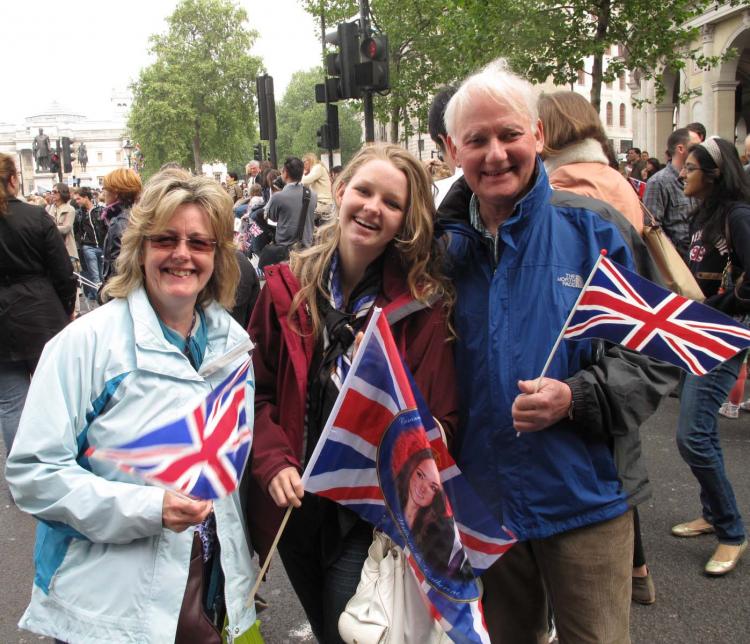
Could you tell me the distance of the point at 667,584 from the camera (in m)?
3.74

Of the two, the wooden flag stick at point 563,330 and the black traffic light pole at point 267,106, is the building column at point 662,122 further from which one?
the wooden flag stick at point 563,330

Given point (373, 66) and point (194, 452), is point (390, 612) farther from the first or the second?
point (373, 66)

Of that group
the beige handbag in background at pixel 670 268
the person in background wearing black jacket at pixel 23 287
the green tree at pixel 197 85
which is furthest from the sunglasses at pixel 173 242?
the green tree at pixel 197 85

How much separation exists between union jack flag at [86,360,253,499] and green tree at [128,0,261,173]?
2423 inches

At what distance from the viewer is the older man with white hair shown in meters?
2.02

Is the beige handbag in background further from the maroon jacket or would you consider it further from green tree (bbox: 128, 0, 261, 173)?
green tree (bbox: 128, 0, 261, 173)

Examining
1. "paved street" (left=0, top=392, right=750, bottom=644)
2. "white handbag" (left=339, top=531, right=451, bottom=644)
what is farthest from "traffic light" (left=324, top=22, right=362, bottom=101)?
"white handbag" (left=339, top=531, right=451, bottom=644)

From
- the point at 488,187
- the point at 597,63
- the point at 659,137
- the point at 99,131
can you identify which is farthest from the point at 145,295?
the point at 99,131

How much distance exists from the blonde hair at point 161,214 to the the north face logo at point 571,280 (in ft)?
3.15

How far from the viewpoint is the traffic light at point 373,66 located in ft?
32.3

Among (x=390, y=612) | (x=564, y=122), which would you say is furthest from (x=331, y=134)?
(x=390, y=612)

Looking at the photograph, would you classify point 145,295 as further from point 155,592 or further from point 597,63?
point 597,63

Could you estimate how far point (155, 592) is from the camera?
1.93m

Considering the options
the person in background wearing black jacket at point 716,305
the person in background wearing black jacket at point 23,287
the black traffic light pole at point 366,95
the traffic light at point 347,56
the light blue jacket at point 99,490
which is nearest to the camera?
the light blue jacket at point 99,490
